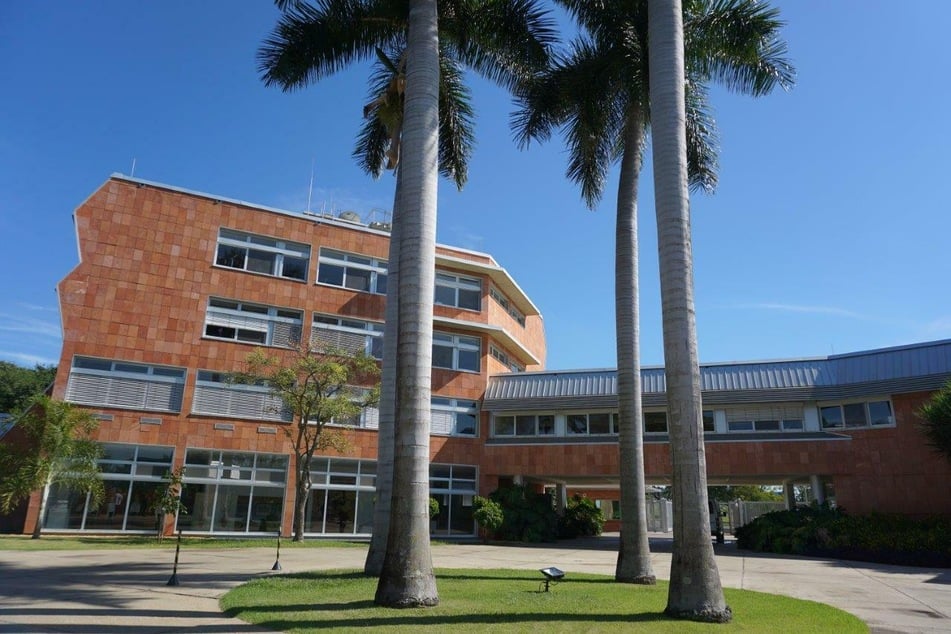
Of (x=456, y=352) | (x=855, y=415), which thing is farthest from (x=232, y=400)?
(x=855, y=415)

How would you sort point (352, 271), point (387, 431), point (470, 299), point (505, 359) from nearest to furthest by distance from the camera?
point (387, 431) → point (352, 271) → point (470, 299) → point (505, 359)

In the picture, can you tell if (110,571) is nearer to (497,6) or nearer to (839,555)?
(497,6)

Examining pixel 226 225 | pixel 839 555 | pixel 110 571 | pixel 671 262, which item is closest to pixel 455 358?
pixel 226 225

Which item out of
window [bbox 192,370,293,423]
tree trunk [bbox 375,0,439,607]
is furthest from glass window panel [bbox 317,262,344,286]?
tree trunk [bbox 375,0,439,607]

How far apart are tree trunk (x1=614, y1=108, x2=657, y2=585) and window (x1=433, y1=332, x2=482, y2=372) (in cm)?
1672

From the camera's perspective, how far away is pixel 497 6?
16.0 meters

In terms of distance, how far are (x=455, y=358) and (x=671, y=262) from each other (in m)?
22.1

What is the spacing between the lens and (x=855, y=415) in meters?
26.4

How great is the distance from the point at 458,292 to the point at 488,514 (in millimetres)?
10553

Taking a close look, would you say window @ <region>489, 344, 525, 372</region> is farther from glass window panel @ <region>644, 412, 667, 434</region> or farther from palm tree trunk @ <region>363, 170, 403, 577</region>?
palm tree trunk @ <region>363, 170, 403, 577</region>

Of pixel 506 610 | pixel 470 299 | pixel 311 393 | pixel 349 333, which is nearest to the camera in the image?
pixel 506 610

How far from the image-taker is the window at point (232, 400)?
27.3 metres

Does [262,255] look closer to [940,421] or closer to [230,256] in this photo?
[230,256]

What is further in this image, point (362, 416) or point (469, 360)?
point (469, 360)
